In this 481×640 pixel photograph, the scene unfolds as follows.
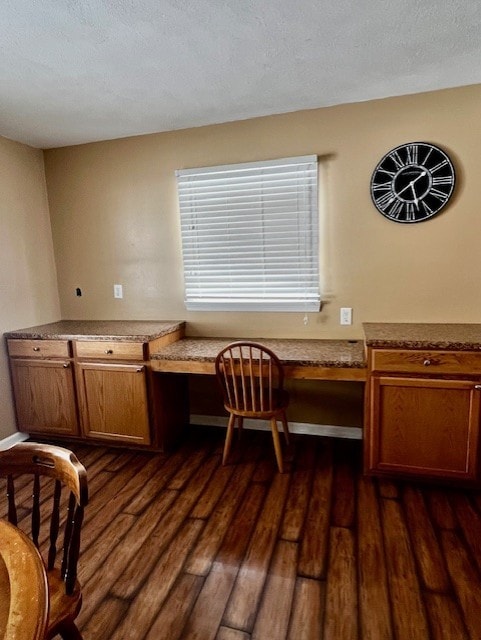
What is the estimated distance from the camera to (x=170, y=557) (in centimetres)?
175

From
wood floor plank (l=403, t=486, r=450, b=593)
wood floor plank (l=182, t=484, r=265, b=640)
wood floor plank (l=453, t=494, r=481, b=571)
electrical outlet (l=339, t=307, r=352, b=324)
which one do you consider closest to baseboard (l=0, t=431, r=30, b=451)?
wood floor plank (l=182, t=484, r=265, b=640)

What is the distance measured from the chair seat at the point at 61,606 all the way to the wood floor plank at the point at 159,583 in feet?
1.66

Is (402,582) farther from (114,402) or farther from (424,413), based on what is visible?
(114,402)

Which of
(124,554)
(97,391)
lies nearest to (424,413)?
(124,554)

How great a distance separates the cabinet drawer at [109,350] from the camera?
2.62m

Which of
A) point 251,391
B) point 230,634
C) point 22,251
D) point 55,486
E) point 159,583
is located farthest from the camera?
point 22,251

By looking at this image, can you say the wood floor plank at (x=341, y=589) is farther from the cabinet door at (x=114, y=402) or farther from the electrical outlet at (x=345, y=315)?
the cabinet door at (x=114, y=402)

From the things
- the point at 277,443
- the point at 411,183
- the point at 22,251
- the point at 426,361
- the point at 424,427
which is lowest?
the point at 277,443

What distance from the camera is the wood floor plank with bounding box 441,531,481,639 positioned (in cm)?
141

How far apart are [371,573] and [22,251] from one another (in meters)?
3.19

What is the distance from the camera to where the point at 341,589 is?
1.55 meters

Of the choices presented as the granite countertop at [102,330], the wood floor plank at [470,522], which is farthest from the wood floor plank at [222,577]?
the granite countertop at [102,330]

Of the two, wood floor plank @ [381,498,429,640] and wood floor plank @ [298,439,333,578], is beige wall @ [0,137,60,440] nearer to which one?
wood floor plank @ [298,439,333,578]

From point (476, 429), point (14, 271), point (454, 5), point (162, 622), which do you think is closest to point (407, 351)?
point (476, 429)
